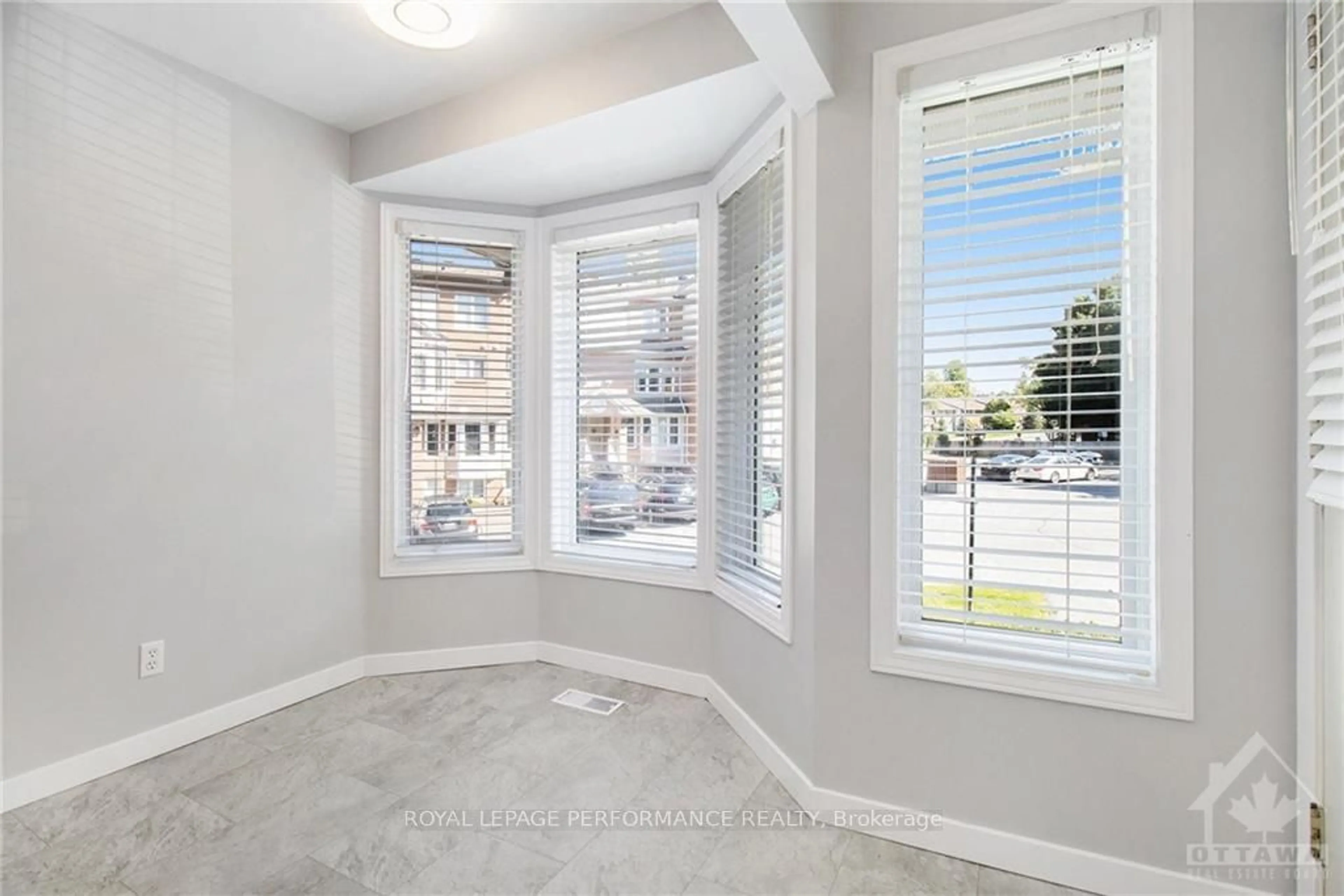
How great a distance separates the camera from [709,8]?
1.97 metres

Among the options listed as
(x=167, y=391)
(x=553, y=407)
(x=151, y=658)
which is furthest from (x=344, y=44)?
(x=151, y=658)

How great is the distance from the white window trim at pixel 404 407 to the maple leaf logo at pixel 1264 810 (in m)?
2.70

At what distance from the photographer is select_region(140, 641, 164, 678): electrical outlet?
7.16ft

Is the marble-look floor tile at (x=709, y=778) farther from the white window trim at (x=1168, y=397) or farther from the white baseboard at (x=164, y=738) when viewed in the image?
the white baseboard at (x=164, y=738)

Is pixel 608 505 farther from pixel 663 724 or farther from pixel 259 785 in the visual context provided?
pixel 259 785

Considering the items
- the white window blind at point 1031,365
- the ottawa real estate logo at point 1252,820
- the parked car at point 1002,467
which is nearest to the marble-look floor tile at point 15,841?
the white window blind at point 1031,365

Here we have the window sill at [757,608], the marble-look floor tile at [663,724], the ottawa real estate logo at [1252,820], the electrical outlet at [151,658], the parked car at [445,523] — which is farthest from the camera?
the parked car at [445,523]

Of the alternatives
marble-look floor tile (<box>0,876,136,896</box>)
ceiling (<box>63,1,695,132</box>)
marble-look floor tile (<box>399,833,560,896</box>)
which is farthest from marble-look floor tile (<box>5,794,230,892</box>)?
ceiling (<box>63,1,695,132</box>)

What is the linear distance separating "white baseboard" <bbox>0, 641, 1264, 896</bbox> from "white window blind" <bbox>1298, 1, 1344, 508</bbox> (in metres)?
1.04

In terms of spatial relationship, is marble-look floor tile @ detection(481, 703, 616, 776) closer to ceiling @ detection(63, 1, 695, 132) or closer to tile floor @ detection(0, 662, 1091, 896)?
tile floor @ detection(0, 662, 1091, 896)

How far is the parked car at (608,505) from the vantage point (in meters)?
2.98

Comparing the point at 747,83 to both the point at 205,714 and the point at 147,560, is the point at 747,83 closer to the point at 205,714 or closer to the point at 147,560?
the point at 147,560

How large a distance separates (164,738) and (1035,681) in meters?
2.93

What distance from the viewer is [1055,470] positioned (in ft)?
5.37
